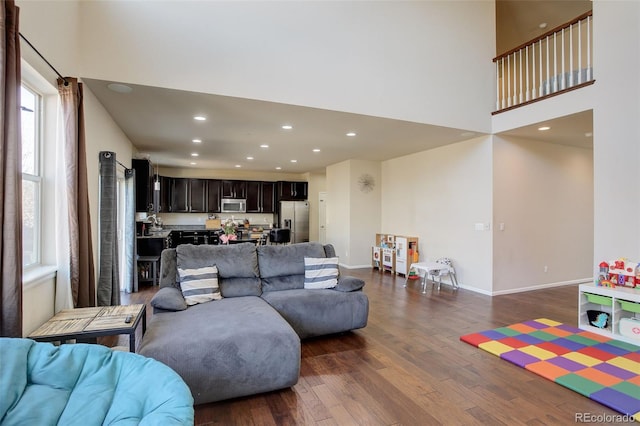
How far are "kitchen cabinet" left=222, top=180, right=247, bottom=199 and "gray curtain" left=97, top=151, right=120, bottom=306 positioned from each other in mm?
5960

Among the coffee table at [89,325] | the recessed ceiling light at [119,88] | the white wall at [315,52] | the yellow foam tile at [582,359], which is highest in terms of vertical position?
the white wall at [315,52]

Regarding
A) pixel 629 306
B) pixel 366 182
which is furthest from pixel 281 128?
pixel 629 306

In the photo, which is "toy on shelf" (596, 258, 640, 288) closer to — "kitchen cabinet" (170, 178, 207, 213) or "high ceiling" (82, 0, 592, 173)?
"high ceiling" (82, 0, 592, 173)

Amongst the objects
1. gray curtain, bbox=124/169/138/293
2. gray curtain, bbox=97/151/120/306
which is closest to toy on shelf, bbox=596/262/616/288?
gray curtain, bbox=97/151/120/306

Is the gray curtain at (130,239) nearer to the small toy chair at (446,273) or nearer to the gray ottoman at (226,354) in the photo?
the gray ottoman at (226,354)

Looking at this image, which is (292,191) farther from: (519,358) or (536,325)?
(519,358)

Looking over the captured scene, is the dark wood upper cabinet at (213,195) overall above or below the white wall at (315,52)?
below

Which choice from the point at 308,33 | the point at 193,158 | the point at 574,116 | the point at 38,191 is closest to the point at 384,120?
the point at 308,33

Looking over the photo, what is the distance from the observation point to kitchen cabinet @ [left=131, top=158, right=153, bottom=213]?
19.9 ft

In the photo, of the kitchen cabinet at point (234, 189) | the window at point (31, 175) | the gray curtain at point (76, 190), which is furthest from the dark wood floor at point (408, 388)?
the kitchen cabinet at point (234, 189)

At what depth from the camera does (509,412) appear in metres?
2.23

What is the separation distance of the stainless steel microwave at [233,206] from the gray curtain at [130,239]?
412 cm

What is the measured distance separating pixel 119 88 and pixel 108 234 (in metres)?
1.60

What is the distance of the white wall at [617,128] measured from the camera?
146 inches
